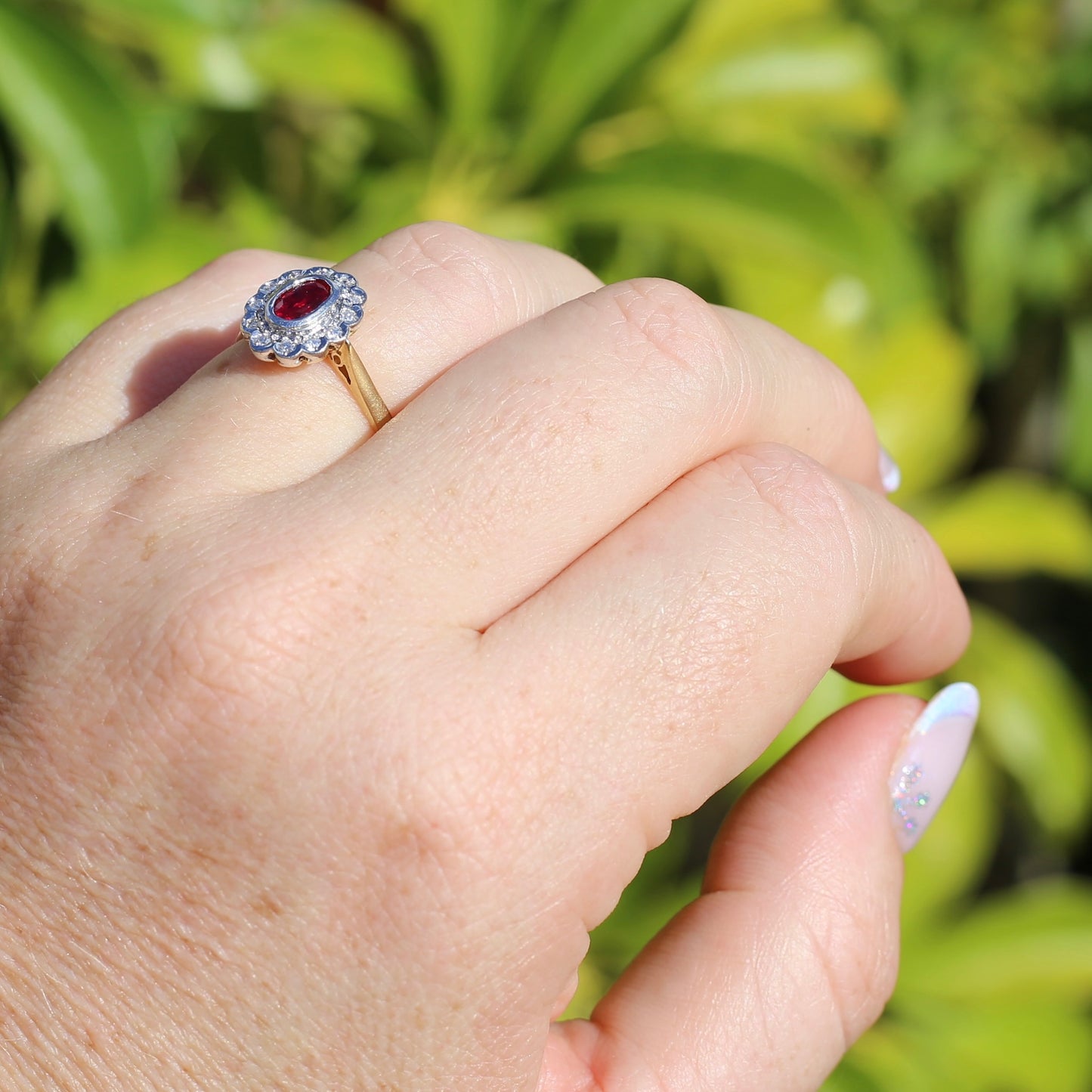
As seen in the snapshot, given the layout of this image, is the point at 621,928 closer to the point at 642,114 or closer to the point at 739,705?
the point at 739,705

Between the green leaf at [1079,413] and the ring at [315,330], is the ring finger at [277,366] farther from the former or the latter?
the green leaf at [1079,413]

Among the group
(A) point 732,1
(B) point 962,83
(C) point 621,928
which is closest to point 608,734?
(C) point 621,928

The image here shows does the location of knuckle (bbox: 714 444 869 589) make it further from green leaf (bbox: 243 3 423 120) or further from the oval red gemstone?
green leaf (bbox: 243 3 423 120)

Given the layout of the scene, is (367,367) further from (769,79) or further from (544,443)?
(769,79)

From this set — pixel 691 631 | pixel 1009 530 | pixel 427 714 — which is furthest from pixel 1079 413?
pixel 427 714

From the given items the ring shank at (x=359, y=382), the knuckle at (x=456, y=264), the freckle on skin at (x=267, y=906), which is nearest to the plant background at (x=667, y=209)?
the knuckle at (x=456, y=264)
